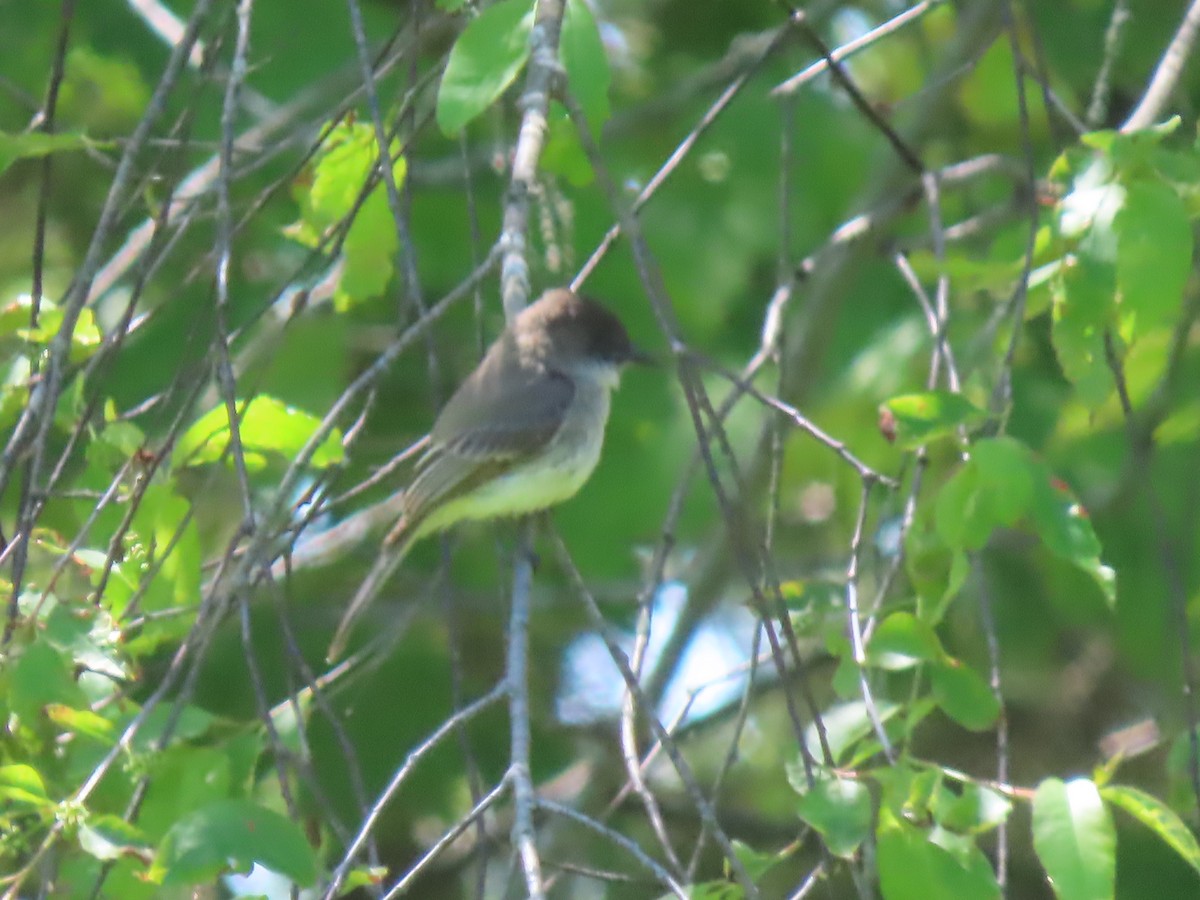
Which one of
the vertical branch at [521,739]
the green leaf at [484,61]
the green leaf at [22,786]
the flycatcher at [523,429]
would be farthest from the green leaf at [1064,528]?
the flycatcher at [523,429]

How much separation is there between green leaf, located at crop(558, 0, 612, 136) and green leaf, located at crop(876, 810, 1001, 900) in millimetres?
1015

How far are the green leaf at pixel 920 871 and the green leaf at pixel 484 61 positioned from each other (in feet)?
→ 3.52

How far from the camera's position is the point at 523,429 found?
14.0 ft

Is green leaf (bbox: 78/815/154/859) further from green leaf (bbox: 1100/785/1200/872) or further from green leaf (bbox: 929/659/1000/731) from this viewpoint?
green leaf (bbox: 1100/785/1200/872)

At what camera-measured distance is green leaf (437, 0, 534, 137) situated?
2.20m

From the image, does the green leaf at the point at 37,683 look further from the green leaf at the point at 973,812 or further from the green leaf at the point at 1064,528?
the green leaf at the point at 1064,528

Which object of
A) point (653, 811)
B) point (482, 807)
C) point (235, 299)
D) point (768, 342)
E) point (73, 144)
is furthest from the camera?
point (235, 299)

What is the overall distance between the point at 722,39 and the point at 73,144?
3.13 metres

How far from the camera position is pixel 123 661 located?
2.33m

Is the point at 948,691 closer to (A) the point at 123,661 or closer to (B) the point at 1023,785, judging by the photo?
(A) the point at 123,661

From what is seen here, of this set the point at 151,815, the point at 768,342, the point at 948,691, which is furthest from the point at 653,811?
the point at 768,342

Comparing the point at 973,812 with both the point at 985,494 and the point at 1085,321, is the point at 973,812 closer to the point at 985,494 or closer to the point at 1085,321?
the point at 985,494

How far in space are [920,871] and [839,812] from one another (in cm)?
12

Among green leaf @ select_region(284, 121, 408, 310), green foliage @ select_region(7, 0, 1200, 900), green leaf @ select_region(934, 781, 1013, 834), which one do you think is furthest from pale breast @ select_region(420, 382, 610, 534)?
green leaf @ select_region(934, 781, 1013, 834)
